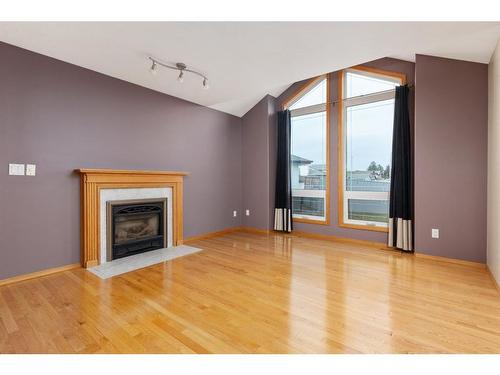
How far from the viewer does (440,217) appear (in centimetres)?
324

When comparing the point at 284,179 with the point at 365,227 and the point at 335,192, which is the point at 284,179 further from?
the point at 365,227

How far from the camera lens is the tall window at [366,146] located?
3949 millimetres

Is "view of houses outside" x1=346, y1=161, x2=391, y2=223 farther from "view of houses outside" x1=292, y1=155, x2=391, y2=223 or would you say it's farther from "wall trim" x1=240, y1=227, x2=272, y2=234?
"wall trim" x1=240, y1=227, x2=272, y2=234

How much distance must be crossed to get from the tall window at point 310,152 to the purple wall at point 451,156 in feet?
4.92

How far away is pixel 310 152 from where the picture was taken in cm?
478

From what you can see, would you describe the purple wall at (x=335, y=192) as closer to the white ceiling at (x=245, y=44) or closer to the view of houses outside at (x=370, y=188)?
the view of houses outside at (x=370, y=188)

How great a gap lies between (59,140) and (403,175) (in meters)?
4.50

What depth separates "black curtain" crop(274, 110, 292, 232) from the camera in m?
4.89

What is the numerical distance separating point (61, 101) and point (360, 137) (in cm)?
424

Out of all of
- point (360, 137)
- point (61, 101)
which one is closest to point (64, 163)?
point (61, 101)

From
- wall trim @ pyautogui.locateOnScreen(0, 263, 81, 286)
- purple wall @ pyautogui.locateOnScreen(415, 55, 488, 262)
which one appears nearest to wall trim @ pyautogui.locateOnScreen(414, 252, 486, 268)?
purple wall @ pyautogui.locateOnScreen(415, 55, 488, 262)

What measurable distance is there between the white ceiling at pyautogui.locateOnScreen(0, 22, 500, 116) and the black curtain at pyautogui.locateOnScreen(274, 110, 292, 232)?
5.51 ft

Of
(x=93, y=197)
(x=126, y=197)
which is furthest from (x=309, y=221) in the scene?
(x=93, y=197)
